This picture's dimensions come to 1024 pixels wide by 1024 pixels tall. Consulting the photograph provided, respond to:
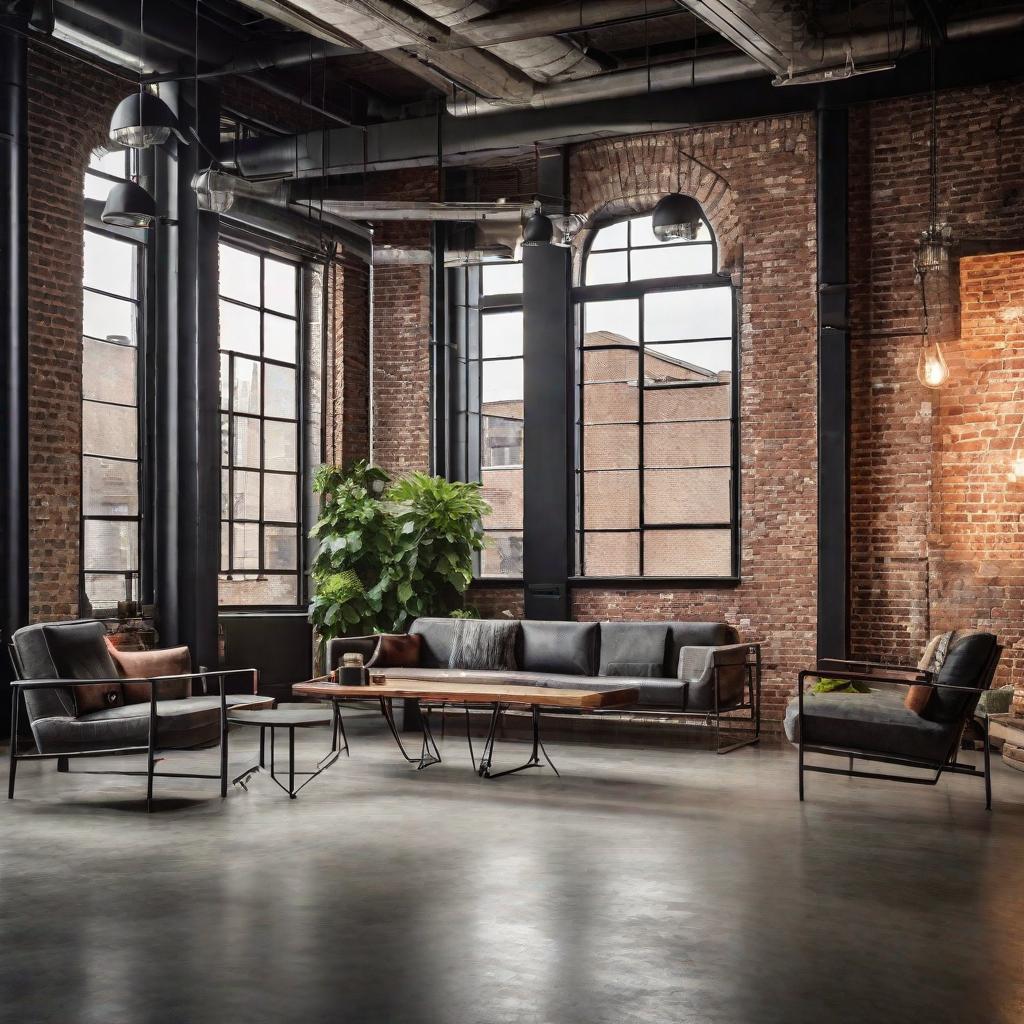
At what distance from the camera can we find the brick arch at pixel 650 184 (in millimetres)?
10109

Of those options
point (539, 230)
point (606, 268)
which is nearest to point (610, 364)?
point (606, 268)

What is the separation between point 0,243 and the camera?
836 cm

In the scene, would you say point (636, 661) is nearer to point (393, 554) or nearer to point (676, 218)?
point (393, 554)

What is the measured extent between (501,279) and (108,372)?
12.4ft

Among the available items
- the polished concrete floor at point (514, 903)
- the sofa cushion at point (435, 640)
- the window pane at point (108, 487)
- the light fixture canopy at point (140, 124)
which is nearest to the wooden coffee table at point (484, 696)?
Answer: the polished concrete floor at point (514, 903)

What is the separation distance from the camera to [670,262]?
34.7ft

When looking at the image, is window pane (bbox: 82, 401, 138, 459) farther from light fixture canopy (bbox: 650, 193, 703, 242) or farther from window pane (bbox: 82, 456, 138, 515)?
light fixture canopy (bbox: 650, 193, 703, 242)

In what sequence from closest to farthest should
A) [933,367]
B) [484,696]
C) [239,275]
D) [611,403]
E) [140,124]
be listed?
[484,696], [140,124], [933,367], [611,403], [239,275]

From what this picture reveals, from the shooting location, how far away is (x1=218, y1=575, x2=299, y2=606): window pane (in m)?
10.7

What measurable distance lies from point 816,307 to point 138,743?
6.12 m

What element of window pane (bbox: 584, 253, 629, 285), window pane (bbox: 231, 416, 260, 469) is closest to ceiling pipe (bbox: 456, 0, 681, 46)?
window pane (bbox: 584, 253, 629, 285)

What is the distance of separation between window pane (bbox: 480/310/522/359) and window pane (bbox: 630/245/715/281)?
1291 mm

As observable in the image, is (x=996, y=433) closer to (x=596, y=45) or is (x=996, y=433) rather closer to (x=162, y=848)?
(x=596, y=45)

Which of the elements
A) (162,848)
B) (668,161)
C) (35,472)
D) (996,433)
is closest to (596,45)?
(668,161)
